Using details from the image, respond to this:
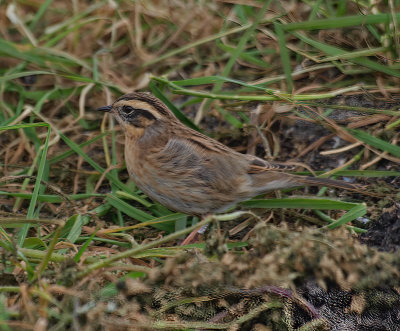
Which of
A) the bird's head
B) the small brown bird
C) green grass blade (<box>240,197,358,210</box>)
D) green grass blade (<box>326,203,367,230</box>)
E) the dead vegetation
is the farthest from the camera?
the bird's head

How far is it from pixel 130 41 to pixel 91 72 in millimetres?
677

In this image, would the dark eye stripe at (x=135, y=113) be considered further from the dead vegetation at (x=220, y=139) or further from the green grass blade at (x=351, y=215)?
the green grass blade at (x=351, y=215)

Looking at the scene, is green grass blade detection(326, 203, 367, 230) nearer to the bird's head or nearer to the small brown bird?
the small brown bird

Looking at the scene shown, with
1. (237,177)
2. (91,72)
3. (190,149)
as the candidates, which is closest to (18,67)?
(91,72)

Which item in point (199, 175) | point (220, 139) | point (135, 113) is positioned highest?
point (135, 113)

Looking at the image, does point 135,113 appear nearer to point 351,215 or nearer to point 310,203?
point 310,203

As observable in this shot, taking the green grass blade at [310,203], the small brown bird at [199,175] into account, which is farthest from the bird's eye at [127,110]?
the green grass blade at [310,203]

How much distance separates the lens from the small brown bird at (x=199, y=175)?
459 cm

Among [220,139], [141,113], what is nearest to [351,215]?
[220,139]

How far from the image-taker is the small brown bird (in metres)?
4.59

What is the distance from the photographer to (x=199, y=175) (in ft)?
15.1

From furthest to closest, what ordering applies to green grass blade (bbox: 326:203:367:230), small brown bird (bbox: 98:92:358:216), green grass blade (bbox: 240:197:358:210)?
small brown bird (bbox: 98:92:358:216) < green grass blade (bbox: 240:197:358:210) < green grass blade (bbox: 326:203:367:230)

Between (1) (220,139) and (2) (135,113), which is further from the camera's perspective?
(1) (220,139)

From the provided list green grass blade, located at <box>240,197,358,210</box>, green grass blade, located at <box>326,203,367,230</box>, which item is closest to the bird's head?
green grass blade, located at <box>240,197,358,210</box>
